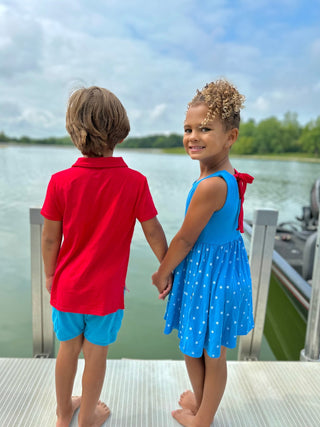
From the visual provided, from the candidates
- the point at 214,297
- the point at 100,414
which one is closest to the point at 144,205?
the point at 214,297

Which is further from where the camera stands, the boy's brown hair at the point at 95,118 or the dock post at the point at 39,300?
the dock post at the point at 39,300

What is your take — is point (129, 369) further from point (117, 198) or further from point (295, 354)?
point (295, 354)

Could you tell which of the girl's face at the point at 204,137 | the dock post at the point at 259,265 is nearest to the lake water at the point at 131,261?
the dock post at the point at 259,265

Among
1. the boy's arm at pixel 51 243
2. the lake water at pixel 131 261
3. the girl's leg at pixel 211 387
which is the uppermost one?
the boy's arm at pixel 51 243

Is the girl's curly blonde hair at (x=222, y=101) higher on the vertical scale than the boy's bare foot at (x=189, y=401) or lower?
higher

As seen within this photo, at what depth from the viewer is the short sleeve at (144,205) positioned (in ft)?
3.54

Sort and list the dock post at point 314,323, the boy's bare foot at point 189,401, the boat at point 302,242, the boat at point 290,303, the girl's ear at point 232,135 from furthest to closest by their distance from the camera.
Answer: the boat at point 302,242 < the boat at point 290,303 < the dock post at point 314,323 < the boy's bare foot at point 189,401 < the girl's ear at point 232,135

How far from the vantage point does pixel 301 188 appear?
1881cm

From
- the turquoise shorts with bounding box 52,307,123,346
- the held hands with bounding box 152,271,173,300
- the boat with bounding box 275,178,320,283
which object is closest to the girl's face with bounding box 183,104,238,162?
the held hands with bounding box 152,271,173,300

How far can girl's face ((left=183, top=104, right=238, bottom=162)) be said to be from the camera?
1075 mm

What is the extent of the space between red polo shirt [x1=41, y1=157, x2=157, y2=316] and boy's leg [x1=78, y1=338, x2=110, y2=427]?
16cm

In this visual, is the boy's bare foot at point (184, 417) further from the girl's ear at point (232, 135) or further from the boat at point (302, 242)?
the boat at point (302, 242)

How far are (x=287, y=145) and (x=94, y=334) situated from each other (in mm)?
25245

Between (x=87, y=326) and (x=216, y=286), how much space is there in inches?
17.6
